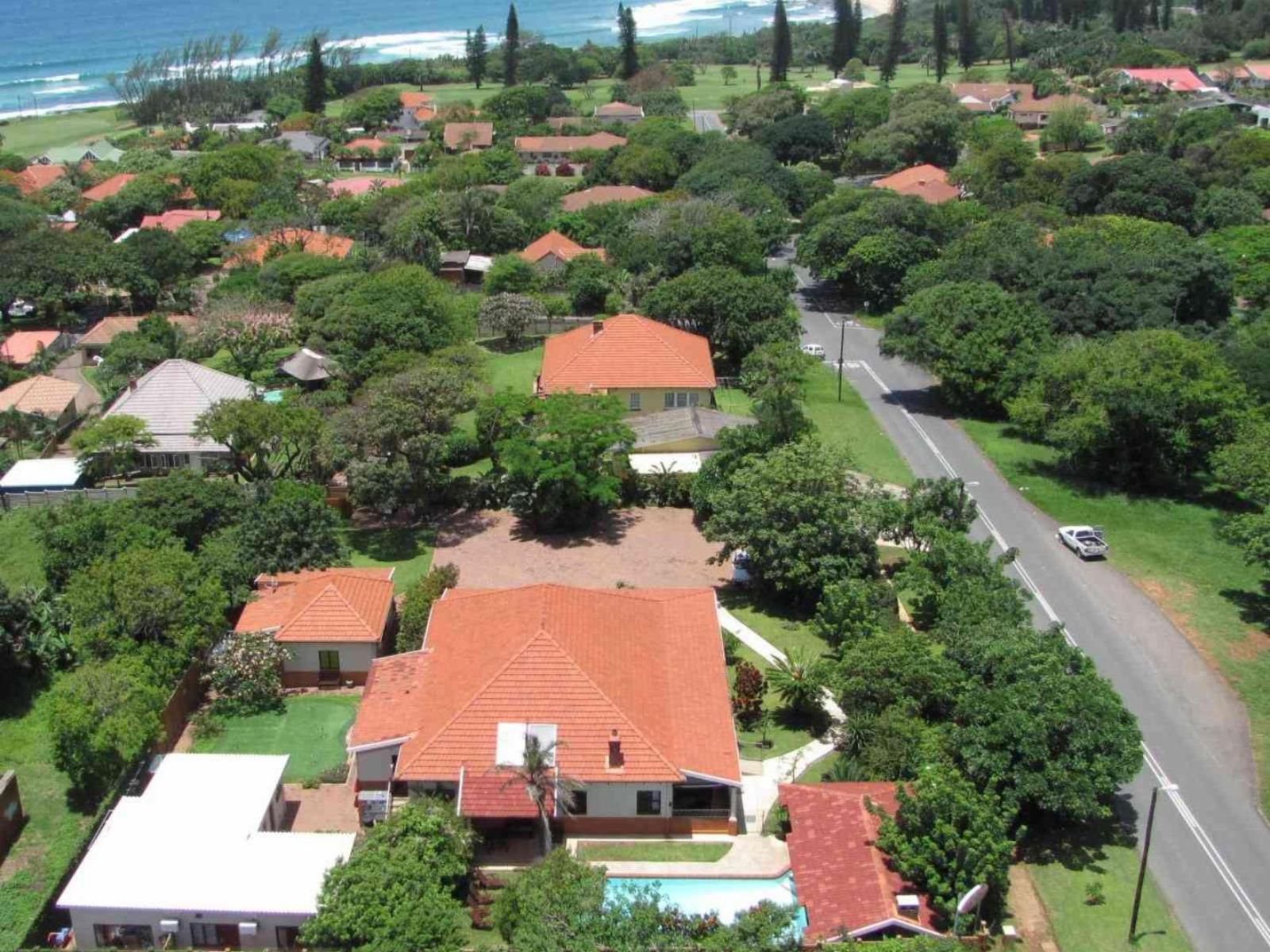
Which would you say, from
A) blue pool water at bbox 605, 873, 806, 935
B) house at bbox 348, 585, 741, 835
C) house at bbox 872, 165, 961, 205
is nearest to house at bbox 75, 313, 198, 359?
house at bbox 348, 585, 741, 835

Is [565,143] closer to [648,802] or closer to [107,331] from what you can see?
[107,331]

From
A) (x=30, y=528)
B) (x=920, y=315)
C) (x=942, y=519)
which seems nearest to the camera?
(x=942, y=519)

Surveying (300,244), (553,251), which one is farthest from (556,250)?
(300,244)

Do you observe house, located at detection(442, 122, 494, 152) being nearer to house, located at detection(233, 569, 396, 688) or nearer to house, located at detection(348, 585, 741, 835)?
house, located at detection(233, 569, 396, 688)

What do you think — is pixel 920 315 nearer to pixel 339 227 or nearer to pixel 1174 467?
pixel 1174 467

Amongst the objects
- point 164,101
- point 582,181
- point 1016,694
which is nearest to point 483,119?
point 582,181

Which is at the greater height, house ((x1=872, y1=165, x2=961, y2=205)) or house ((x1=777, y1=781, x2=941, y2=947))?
house ((x1=872, y1=165, x2=961, y2=205))
